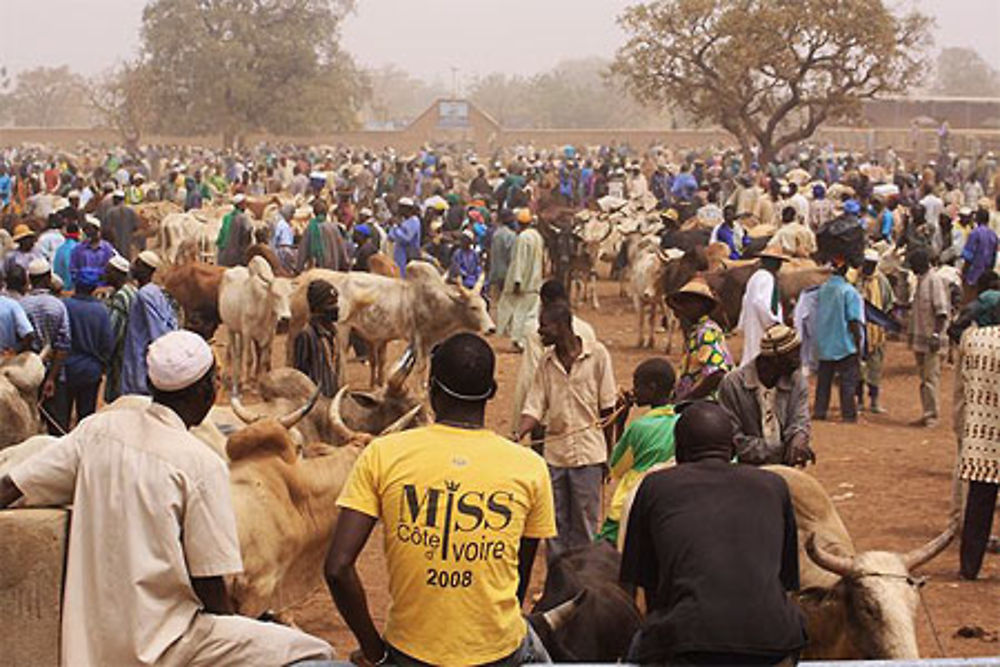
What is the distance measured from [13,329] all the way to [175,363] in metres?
5.65

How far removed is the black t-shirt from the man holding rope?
3.54 meters

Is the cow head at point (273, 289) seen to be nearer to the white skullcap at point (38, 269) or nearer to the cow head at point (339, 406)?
the white skullcap at point (38, 269)

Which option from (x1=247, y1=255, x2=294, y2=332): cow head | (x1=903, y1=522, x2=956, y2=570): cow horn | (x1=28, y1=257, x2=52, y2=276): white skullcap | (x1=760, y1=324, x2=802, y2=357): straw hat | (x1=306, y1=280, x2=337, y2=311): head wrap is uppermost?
(x1=760, y1=324, x2=802, y2=357): straw hat

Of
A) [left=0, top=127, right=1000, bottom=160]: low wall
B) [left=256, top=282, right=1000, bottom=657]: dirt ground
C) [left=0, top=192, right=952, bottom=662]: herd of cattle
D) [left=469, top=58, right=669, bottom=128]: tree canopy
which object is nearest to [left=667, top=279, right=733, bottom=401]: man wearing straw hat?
[left=0, top=192, right=952, bottom=662]: herd of cattle

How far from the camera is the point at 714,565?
13.4 ft

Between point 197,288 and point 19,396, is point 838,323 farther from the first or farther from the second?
point 19,396

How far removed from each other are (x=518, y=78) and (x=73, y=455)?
16844 cm

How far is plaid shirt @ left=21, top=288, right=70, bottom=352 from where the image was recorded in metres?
9.80

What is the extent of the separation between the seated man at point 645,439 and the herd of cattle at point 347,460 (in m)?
0.59

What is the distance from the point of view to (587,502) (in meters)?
8.05

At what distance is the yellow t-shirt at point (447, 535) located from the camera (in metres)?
3.93

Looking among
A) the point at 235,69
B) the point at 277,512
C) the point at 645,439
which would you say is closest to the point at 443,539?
the point at 277,512

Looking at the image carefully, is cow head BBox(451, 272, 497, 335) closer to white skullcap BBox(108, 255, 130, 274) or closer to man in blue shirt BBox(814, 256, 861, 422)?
man in blue shirt BBox(814, 256, 861, 422)

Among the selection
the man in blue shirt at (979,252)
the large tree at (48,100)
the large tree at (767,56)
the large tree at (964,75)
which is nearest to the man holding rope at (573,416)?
the man in blue shirt at (979,252)
